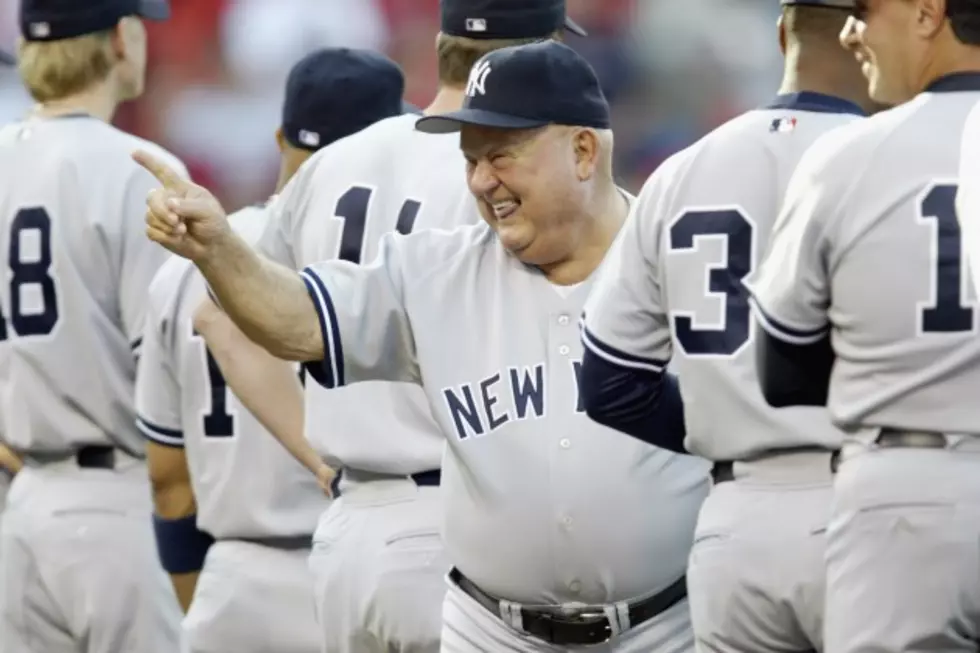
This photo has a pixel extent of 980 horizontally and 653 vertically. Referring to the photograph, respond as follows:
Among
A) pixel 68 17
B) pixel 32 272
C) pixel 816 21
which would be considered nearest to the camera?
pixel 816 21

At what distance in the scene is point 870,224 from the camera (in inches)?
114

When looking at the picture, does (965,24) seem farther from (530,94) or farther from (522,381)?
(522,381)

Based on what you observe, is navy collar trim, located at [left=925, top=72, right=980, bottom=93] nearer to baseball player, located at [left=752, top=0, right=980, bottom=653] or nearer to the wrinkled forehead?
baseball player, located at [left=752, top=0, right=980, bottom=653]

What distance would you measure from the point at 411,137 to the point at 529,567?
4.07 ft

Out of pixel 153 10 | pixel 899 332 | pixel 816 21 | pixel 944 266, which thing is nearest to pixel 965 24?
pixel 944 266

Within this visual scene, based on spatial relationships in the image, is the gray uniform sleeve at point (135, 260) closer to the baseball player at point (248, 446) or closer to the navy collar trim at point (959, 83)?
the baseball player at point (248, 446)

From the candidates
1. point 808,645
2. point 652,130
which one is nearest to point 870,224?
point 808,645

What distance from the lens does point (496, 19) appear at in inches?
168

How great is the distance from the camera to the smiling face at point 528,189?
3.40 metres

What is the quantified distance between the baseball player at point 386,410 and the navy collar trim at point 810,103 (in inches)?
28.0

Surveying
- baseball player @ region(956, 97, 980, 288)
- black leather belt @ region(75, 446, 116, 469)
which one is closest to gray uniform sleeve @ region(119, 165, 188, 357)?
black leather belt @ region(75, 446, 116, 469)

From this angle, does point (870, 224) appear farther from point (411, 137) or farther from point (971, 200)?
point (411, 137)

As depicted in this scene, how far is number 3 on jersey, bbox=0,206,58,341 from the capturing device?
4.98 m

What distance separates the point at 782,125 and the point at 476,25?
88cm
